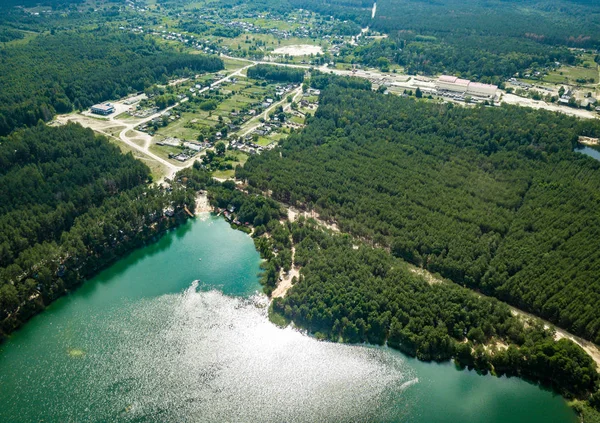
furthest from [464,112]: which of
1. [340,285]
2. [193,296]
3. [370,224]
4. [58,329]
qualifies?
[58,329]

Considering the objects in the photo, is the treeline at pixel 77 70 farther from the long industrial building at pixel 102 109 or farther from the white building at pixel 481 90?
the white building at pixel 481 90

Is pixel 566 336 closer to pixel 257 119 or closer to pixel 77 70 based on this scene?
pixel 257 119

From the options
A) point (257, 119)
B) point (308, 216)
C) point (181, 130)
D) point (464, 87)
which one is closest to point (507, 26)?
point (464, 87)

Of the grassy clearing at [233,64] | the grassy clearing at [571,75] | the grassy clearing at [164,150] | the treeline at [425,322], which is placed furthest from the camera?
the grassy clearing at [233,64]

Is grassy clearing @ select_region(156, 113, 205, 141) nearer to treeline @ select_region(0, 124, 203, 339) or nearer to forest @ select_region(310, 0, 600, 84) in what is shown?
treeline @ select_region(0, 124, 203, 339)

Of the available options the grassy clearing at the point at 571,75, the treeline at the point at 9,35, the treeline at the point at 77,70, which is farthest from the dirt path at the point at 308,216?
the treeline at the point at 9,35

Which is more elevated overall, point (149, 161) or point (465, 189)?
point (465, 189)

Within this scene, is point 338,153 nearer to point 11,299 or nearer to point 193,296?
point 193,296
